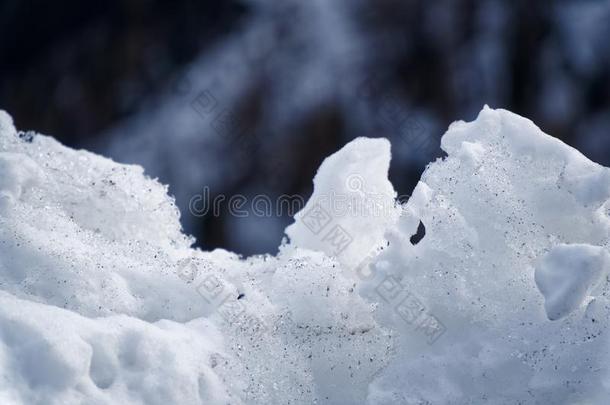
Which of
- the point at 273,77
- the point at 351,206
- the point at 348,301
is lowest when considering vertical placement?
the point at 348,301

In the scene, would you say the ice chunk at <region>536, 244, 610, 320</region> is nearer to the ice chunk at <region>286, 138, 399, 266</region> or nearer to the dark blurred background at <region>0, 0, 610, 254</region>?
the ice chunk at <region>286, 138, 399, 266</region>

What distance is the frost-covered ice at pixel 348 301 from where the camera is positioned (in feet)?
2.48

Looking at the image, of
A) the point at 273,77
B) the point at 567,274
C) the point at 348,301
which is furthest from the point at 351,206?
the point at 273,77

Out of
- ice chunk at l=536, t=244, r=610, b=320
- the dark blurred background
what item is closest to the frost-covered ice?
ice chunk at l=536, t=244, r=610, b=320

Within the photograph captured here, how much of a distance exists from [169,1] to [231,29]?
413 mm

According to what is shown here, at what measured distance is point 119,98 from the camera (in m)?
5.43

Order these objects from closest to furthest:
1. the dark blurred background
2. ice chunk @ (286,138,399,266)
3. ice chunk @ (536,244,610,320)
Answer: ice chunk @ (536,244,610,320), ice chunk @ (286,138,399,266), the dark blurred background

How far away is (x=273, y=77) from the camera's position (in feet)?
17.6

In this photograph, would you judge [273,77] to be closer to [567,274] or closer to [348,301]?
[348,301]

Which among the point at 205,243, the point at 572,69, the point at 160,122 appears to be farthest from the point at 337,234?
the point at 572,69

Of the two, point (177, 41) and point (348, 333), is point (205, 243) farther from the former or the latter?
point (348, 333)

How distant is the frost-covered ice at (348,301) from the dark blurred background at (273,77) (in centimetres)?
414

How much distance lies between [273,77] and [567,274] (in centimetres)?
472

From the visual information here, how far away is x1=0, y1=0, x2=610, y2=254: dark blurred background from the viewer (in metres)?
5.18
